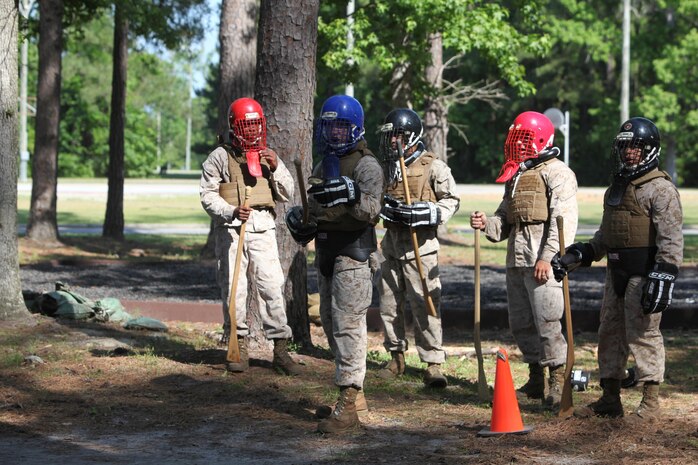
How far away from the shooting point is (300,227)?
725cm

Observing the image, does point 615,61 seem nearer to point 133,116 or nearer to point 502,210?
point 133,116

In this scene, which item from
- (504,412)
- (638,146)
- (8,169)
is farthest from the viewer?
(8,169)

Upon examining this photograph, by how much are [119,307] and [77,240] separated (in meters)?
10.6

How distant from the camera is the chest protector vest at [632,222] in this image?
6.89 m

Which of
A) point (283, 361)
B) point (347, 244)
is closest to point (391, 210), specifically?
point (347, 244)

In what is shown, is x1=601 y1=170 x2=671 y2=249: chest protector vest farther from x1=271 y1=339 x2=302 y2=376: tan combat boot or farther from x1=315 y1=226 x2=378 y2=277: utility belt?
x1=271 y1=339 x2=302 y2=376: tan combat boot

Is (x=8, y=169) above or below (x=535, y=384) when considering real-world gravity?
above

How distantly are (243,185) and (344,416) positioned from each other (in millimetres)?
2343

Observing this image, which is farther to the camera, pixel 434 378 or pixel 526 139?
pixel 434 378

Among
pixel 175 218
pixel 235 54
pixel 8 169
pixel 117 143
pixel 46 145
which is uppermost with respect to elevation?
pixel 235 54

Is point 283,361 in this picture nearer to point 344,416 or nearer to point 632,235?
point 344,416

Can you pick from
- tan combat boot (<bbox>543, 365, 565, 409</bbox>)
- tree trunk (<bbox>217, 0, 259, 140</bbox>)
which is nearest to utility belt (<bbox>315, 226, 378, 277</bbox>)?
tan combat boot (<bbox>543, 365, 565, 409</bbox>)

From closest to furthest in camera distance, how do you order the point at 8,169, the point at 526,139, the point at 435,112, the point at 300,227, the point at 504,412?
the point at 504,412, the point at 300,227, the point at 526,139, the point at 8,169, the point at 435,112

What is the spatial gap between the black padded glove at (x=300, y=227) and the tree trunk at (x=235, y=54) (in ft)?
29.1
